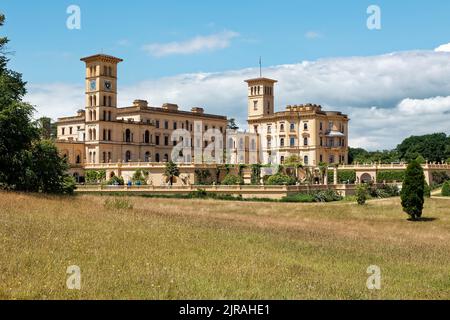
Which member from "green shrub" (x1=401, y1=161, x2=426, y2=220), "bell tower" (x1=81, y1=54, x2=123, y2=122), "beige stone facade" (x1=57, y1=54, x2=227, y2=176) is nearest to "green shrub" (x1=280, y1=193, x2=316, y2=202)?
"green shrub" (x1=401, y1=161, x2=426, y2=220)

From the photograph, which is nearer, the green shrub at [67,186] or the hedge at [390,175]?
the green shrub at [67,186]

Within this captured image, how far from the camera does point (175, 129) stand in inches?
4240

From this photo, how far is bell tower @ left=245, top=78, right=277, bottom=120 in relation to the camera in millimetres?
109500

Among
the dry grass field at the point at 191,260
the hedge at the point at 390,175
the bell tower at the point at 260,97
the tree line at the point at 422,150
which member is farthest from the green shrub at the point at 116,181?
the tree line at the point at 422,150

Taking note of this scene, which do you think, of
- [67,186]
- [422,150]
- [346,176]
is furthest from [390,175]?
[422,150]

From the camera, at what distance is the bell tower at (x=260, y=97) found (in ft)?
359

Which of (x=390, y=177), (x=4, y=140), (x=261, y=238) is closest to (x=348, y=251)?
(x=261, y=238)

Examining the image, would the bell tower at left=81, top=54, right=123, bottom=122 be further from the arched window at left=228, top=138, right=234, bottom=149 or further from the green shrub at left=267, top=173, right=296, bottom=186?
the green shrub at left=267, top=173, right=296, bottom=186

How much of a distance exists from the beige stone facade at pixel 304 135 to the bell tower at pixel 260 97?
732mm

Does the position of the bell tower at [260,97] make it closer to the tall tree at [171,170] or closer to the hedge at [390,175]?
the hedge at [390,175]

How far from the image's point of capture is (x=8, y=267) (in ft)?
47.0

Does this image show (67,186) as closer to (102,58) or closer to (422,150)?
(102,58)
